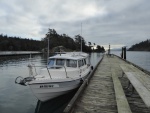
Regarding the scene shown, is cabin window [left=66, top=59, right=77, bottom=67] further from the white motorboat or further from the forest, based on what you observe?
the forest

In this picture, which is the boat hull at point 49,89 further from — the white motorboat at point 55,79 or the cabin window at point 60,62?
the cabin window at point 60,62

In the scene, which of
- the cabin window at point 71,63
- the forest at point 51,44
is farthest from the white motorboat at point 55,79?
the forest at point 51,44

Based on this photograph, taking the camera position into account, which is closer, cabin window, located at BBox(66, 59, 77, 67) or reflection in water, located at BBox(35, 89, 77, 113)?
reflection in water, located at BBox(35, 89, 77, 113)

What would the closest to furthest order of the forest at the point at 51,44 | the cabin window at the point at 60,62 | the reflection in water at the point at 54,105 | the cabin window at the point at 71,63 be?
the reflection in water at the point at 54,105, the cabin window at the point at 60,62, the cabin window at the point at 71,63, the forest at the point at 51,44

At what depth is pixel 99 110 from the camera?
302 inches

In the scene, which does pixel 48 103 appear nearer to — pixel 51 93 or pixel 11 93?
pixel 51 93

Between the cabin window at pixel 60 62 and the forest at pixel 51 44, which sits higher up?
the forest at pixel 51 44

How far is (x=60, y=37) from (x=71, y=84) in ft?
417

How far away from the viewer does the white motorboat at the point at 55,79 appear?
10.9 metres

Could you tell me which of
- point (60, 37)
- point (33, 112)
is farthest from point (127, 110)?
point (60, 37)

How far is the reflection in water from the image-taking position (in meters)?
11.1

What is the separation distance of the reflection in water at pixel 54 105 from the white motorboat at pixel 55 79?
18.8 inches

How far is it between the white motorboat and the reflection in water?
48 centimetres

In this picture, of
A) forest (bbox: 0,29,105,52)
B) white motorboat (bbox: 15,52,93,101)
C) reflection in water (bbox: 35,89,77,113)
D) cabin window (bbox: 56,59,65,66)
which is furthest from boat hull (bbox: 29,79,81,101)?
forest (bbox: 0,29,105,52)
